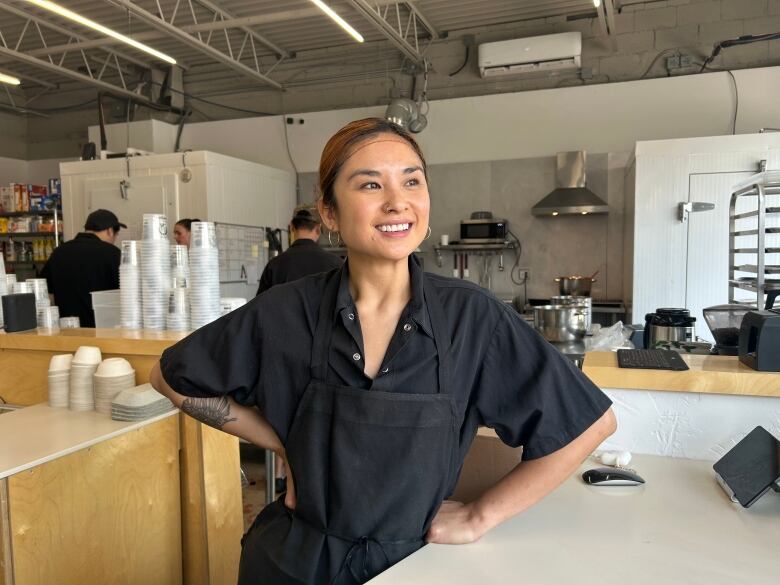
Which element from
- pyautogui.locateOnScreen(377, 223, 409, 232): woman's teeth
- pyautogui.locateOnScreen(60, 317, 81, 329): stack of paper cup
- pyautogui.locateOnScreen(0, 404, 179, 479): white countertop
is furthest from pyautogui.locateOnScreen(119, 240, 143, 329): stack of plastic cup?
pyautogui.locateOnScreen(377, 223, 409, 232): woman's teeth

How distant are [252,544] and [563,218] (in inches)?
210

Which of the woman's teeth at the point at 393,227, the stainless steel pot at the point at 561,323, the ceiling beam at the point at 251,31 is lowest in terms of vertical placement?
the stainless steel pot at the point at 561,323

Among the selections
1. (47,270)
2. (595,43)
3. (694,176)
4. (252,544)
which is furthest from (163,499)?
(595,43)

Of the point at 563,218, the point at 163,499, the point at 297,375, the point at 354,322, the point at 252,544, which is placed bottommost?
the point at 163,499

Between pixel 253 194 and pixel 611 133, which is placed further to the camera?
pixel 253 194

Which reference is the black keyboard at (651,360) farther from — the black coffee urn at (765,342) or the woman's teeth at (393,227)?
the woman's teeth at (393,227)

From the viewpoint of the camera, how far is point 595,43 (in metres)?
6.13

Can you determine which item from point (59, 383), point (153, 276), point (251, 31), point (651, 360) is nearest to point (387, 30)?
point (251, 31)

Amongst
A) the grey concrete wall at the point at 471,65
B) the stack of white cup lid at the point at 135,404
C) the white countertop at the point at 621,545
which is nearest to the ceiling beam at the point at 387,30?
the grey concrete wall at the point at 471,65

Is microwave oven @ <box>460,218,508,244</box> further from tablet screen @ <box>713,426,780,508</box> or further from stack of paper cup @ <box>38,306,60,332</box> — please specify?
tablet screen @ <box>713,426,780,508</box>

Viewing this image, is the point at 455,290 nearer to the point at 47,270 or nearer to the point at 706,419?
the point at 706,419

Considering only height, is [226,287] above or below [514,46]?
below

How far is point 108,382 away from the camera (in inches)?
88.1

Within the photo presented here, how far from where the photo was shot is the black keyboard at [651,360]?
1.68 meters
